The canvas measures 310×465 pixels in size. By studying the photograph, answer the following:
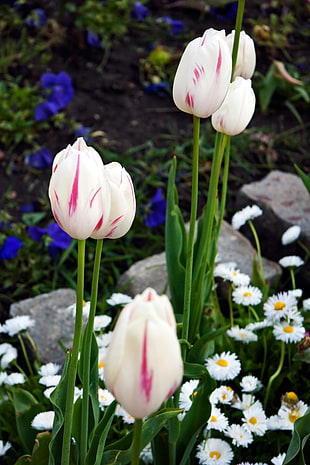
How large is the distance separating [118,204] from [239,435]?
703 mm

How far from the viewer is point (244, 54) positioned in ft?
4.74

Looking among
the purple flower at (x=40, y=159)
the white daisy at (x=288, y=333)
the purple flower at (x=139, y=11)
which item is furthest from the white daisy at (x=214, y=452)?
the purple flower at (x=139, y=11)

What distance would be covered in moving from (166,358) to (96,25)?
281 cm

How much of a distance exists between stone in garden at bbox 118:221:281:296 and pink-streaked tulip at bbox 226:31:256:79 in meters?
0.79

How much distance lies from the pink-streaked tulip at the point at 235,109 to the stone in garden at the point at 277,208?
3.26 ft

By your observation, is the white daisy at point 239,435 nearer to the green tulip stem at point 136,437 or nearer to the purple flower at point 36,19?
the green tulip stem at point 136,437

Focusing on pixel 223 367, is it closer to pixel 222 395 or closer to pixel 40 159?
pixel 222 395

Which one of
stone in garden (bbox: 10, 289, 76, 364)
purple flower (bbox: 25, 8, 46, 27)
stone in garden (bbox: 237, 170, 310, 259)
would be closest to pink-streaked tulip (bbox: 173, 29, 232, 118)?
stone in garden (bbox: 10, 289, 76, 364)

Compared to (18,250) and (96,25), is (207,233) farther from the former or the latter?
(96,25)

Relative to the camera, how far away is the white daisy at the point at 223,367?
1599 mm

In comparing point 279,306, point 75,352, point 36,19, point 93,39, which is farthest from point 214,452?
point 36,19

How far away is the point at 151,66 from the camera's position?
326cm

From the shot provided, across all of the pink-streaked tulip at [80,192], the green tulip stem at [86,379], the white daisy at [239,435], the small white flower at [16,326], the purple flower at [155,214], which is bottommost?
the purple flower at [155,214]

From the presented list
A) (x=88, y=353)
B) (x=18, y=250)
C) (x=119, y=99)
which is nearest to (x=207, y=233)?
(x=88, y=353)
